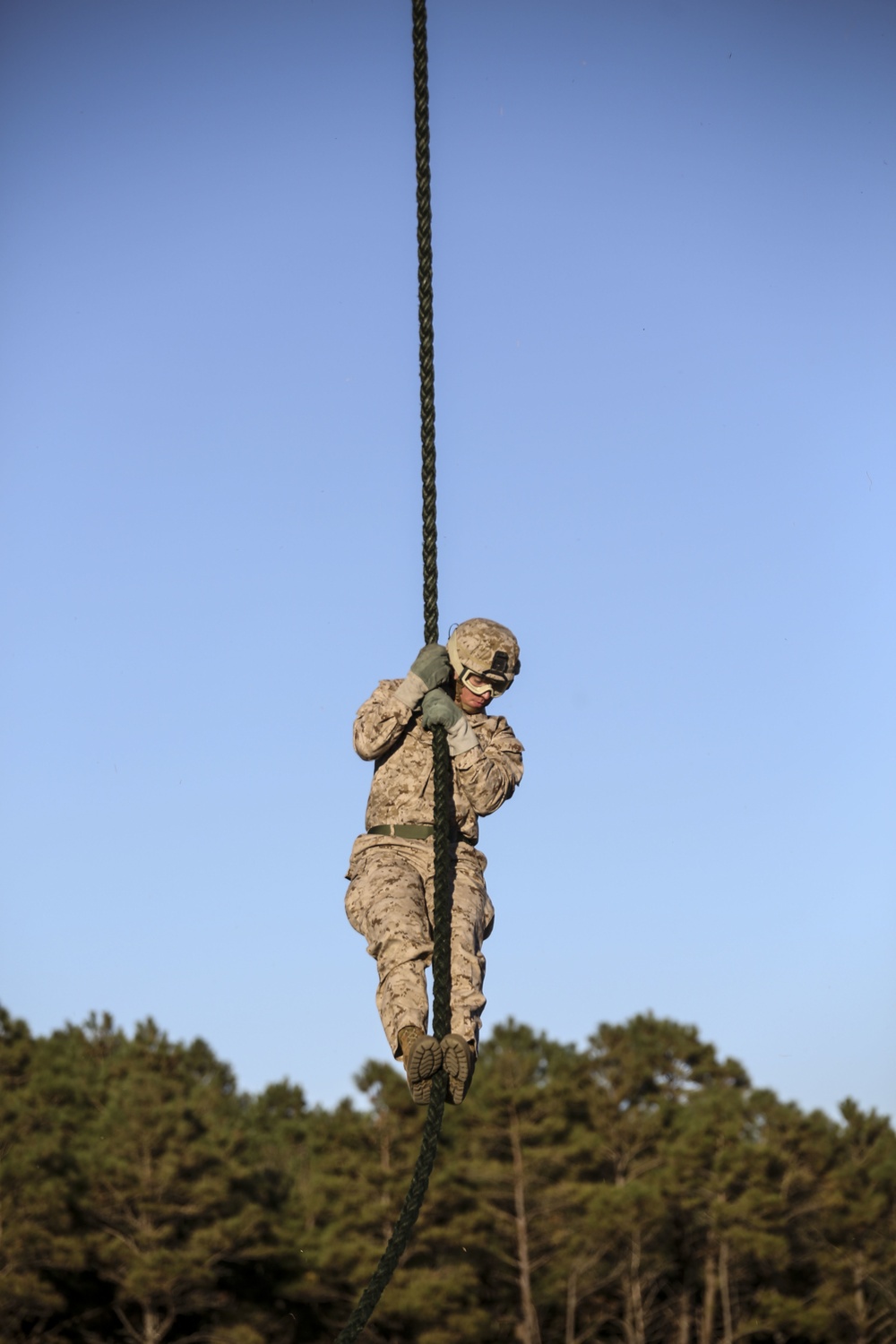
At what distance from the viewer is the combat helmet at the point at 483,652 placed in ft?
29.2

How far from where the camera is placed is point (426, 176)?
813cm

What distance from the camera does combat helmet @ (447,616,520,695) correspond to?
29.2 feet

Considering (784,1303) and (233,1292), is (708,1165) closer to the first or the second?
(784,1303)

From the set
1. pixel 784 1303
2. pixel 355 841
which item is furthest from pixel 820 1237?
pixel 355 841

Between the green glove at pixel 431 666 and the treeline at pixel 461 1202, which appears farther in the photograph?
the treeline at pixel 461 1202

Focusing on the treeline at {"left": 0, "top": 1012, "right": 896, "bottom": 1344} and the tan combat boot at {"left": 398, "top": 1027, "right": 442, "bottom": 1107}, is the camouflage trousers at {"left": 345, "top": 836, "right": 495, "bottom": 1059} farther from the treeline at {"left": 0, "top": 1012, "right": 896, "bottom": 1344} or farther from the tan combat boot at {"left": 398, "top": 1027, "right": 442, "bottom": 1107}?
the treeline at {"left": 0, "top": 1012, "right": 896, "bottom": 1344}

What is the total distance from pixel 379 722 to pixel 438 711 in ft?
1.37

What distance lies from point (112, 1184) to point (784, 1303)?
830 inches

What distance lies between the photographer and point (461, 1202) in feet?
170

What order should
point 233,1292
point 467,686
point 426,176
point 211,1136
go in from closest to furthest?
point 426,176 → point 467,686 → point 211,1136 → point 233,1292

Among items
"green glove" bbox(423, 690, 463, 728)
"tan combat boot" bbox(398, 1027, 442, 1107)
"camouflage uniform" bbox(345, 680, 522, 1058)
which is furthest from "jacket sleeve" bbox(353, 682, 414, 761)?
"tan combat boot" bbox(398, 1027, 442, 1107)

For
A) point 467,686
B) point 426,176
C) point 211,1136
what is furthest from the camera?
point 211,1136

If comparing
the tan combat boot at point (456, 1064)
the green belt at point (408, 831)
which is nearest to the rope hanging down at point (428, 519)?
the tan combat boot at point (456, 1064)

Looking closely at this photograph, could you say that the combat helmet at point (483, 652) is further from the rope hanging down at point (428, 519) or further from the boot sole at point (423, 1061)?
the boot sole at point (423, 1061)
